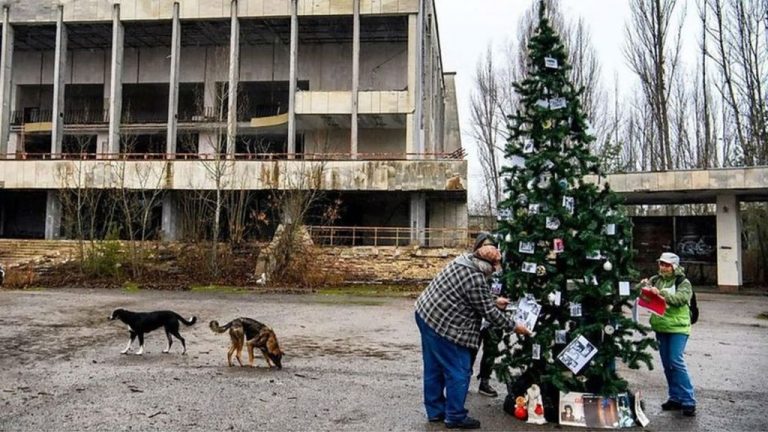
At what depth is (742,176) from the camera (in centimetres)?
2075

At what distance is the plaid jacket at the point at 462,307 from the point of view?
5.38 metres

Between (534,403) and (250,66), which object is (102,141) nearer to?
(250,66)

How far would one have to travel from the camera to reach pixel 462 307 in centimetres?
544

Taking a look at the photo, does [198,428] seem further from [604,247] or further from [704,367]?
[704,367]

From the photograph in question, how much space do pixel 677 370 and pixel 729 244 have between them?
19282mm

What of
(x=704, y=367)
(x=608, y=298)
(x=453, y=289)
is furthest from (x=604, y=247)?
(x=704, y=367)

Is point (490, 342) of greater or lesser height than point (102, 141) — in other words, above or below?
below

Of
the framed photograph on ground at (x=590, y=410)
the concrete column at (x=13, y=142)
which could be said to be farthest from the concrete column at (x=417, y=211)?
the concrete column at (x=13, y=142)

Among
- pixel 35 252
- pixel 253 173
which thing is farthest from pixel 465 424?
pixel 35 252

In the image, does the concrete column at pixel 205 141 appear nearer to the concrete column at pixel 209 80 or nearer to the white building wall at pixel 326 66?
the concrete column at pixel 209 80

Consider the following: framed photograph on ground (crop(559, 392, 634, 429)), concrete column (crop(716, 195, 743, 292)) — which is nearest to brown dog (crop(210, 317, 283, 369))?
framed photograph on ground (crop(559, 392, 634, 429))

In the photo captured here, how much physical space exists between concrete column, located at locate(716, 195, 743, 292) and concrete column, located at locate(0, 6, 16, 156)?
38.6m

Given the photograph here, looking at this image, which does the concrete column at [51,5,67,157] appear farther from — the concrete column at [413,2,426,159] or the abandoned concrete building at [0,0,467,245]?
the concrete column at [413,2,426,159]

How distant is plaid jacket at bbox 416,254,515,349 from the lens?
17.6 feet
